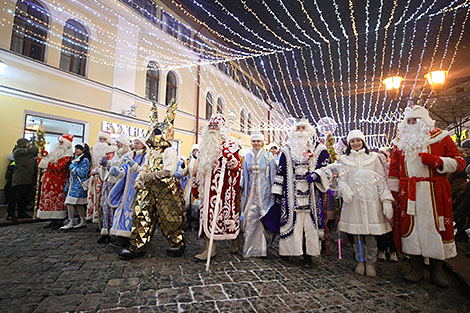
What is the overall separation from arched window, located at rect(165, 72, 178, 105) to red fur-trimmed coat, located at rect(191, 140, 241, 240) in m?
10.4

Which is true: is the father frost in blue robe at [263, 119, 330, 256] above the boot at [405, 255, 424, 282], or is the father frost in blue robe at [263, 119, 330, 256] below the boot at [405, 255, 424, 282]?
above

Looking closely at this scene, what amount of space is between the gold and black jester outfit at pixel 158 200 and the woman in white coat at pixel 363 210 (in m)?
2.38

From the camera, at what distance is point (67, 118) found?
8625 mm

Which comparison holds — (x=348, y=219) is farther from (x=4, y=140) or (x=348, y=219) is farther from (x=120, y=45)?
(x=120, y=45)

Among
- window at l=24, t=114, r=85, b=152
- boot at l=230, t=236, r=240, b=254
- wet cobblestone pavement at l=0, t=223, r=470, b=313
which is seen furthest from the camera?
window at l=24, t=114, r=85, b=152

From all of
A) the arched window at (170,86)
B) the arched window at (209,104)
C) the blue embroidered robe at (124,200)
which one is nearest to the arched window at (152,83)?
the arched window at (170,86)

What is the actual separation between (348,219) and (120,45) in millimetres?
10921

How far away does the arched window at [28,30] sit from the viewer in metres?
7.39

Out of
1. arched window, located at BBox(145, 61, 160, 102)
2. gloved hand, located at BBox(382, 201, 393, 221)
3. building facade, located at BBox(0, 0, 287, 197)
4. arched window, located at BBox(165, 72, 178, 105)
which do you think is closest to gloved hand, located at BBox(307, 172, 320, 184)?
gloved hand, located at BBox(382, 201, 393, 221)

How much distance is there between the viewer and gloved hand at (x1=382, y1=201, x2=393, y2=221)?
296 centimetres

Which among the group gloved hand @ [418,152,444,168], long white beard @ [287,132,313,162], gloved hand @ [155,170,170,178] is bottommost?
gloved hand @ [155,170,170,178]

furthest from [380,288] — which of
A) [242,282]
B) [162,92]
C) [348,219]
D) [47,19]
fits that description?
[162,92]

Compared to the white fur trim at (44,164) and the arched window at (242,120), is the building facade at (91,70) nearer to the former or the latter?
the white fur trim at (44,164)

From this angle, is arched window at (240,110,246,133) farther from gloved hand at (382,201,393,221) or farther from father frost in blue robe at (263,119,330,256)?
gloved hand at (382,201,393,221)
